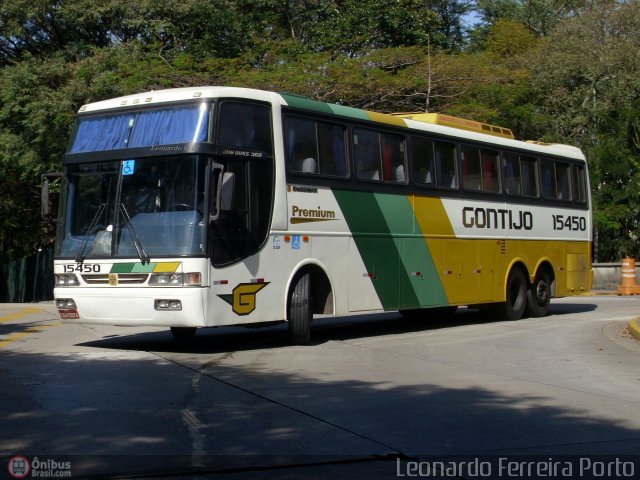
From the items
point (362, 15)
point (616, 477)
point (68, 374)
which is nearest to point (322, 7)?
point (362, 15)

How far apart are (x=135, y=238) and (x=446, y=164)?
262 inches

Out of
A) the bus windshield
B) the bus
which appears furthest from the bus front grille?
the bus windshield

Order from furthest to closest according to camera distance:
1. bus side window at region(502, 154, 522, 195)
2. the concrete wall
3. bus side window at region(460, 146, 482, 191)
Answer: the concrete wall → bus side window at region(502, 154, 522, 195) → bus side window at region(460, 146, 482, 191)

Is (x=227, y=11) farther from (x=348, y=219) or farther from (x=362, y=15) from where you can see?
(x=348, y=219)

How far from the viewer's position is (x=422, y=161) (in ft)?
52.4

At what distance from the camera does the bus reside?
38.9ft

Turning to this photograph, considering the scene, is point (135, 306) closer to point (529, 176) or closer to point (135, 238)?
point (135, 238)

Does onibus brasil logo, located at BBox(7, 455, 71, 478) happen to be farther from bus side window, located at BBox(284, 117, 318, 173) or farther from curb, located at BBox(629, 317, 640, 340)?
curb, located at BBox(629, 317, 640, 340)

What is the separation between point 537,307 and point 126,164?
10.3 metres

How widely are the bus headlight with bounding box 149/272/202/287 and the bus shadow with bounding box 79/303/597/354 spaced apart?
4.21 feet

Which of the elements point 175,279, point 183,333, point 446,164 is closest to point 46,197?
point 175,279

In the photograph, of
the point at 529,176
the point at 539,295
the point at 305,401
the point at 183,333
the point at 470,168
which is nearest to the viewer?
the point at 305,401

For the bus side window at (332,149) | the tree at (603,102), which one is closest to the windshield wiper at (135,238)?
the bus side window at (332,149)

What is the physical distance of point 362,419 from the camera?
25.7ft
